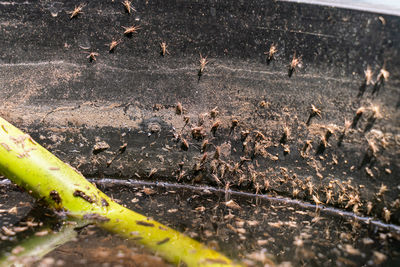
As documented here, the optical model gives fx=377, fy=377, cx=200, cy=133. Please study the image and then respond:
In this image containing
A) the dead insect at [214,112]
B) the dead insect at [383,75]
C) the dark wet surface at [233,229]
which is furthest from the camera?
the dead insect at [214,112]

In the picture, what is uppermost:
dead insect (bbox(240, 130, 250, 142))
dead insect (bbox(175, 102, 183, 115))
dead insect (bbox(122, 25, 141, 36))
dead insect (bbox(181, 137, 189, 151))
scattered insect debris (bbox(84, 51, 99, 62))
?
dead insect (bbox(122, 25, 141, 36))

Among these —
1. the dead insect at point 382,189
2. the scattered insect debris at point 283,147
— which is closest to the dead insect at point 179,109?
the scattered insect debris at point 283,147

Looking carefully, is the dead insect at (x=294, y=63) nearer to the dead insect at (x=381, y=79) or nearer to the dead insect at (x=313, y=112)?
the dead insect at (x=313, y=112)

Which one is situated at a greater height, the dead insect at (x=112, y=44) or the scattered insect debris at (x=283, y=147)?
the dead insect at (x=112, y=44)

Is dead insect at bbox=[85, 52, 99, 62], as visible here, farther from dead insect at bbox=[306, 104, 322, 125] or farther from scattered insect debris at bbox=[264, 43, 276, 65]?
dead insect at bbox=[306, 104, 322, 125]

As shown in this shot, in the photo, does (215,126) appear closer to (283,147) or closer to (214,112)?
(214,112)

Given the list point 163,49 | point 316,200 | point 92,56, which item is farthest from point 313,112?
point 92,56

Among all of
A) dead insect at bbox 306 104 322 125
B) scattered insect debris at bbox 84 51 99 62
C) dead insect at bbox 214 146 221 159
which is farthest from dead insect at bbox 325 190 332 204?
scattered insect debris at bbox 84 51 99 62
